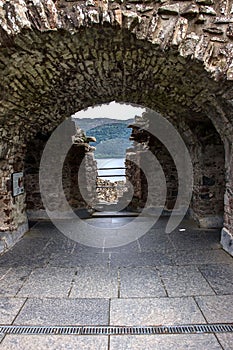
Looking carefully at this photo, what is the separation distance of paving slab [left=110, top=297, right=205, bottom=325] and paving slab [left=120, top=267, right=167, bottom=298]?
0.10m

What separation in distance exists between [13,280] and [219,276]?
76.9 inches

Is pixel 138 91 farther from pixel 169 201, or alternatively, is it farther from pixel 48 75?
pixel 169 201

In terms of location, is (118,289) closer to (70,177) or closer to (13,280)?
(13,280)

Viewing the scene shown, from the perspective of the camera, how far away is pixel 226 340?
1.87 metres

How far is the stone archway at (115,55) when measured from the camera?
2197mm

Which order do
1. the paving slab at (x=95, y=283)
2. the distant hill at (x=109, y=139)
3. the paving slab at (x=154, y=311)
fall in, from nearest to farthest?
1. the paving slab at (x=154, y=311)
2. the paving slab at (x=95, y=283)
3. the distant hill at (x=109, y=139)

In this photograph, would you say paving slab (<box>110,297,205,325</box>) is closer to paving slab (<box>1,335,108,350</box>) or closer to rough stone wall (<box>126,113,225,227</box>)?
paving slab (<box>1,335,108,350</box>)

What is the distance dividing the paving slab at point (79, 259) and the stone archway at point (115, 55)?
1.43 m

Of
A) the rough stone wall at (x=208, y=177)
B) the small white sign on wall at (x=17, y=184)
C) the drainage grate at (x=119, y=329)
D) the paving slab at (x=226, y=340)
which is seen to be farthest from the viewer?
the rough stone wall at (x=208, y=177)

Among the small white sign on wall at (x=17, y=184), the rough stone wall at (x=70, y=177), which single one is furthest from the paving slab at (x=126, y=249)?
the rough stone wall at (x=70, y=177)

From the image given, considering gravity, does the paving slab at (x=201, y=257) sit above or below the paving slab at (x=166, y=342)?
above

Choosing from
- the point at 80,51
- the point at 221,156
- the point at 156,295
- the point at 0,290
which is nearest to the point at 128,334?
the point at 156,295

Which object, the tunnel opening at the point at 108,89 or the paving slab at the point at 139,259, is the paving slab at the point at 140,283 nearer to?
the paving slab at the point at 139,259

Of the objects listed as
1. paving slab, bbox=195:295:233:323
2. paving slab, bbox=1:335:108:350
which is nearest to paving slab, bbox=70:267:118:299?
paving slab, bbox=1:335:108:350
